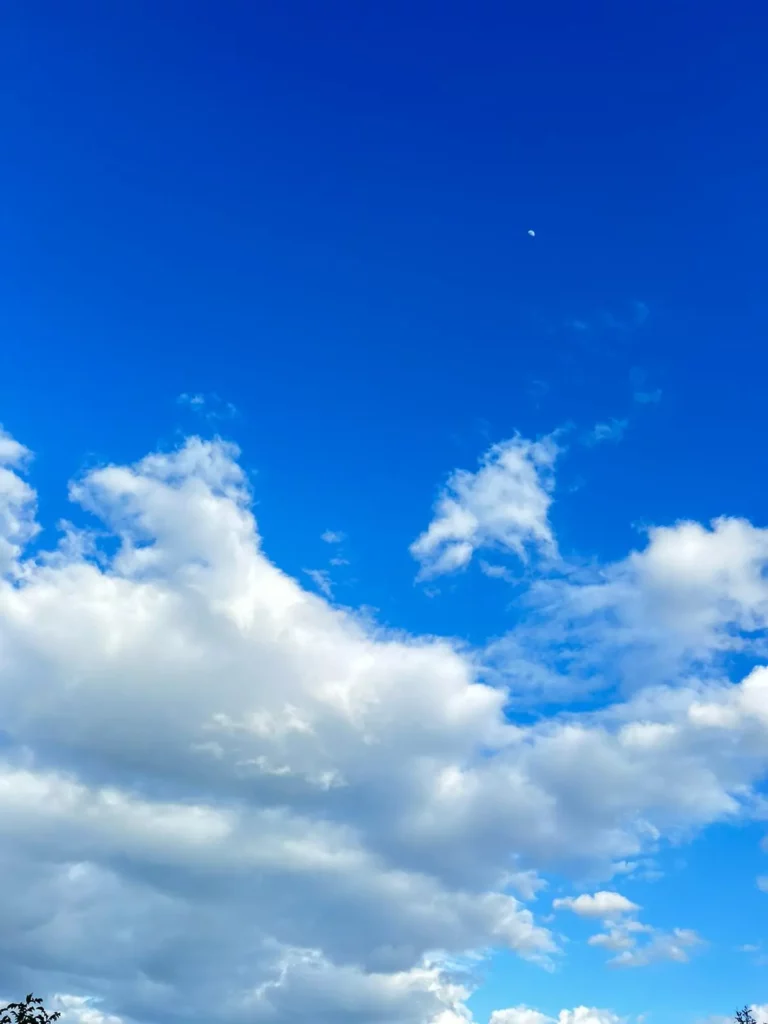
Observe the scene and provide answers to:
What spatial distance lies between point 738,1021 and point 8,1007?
202 meters

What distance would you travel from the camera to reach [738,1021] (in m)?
189

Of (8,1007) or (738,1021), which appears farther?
(738,1021)

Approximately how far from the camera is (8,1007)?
92.9 meters
